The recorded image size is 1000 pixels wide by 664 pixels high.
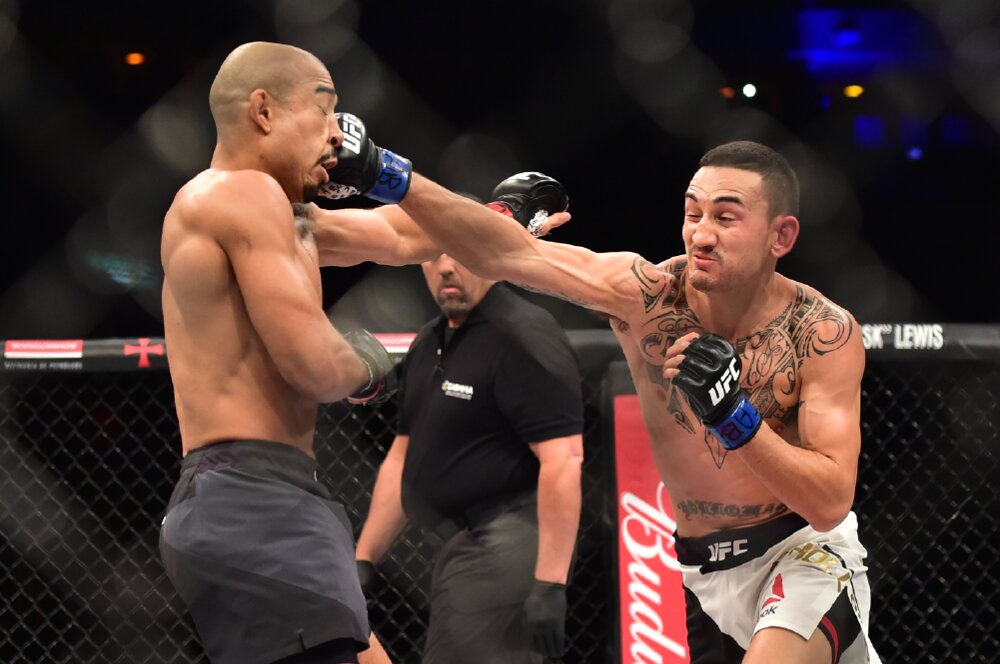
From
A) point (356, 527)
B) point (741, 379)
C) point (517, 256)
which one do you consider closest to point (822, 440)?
point (741, 379)

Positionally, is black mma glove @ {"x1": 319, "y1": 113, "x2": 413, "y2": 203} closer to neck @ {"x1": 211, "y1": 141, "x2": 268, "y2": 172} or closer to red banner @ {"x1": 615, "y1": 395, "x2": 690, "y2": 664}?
neck @ {"x1": 211, "y1": 141, "x2": 268, "y2": 172}

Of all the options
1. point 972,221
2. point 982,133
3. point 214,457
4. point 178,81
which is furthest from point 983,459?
point 178,81

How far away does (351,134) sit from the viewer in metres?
1.71

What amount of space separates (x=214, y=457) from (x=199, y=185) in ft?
1.20

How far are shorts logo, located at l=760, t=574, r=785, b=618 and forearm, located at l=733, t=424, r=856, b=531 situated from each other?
12cm

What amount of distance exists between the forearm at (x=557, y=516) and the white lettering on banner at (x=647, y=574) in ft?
0.74

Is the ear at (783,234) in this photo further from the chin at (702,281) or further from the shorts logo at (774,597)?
the shorts logo at (774,597)

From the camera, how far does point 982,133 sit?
3957mm

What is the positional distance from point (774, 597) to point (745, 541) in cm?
13

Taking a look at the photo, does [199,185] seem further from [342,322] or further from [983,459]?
[983,459]

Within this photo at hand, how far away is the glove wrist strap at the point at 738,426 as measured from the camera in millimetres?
1743

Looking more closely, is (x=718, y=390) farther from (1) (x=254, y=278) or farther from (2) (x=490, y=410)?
(2) (x=490, y=410)

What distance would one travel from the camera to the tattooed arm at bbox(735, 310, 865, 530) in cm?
179

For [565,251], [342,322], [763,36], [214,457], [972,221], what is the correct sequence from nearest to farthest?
1. [214,457]
2. [565,251]
3. [342,322]
4. [972,221]
5. [763,36]
